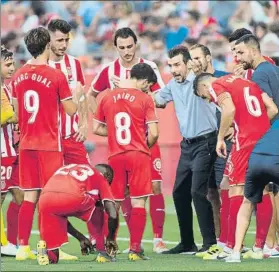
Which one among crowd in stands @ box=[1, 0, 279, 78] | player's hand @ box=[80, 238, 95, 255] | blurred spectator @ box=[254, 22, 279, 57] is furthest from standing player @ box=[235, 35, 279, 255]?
crowd in stands @ box=[1, 0, 279, 78]

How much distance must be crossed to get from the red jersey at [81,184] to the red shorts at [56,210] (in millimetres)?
50

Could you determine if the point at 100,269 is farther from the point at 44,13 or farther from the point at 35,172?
the point at 44,13

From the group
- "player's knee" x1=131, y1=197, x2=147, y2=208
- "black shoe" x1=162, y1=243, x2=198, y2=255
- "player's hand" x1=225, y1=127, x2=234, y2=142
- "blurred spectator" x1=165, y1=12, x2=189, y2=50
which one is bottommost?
"black shoe" x1=162, y1=243, x2=198, y2=255

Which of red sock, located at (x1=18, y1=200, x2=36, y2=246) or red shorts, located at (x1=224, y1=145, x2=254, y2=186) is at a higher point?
red shorts, located at (x1=224, y1=145, x2=254, y2=186)

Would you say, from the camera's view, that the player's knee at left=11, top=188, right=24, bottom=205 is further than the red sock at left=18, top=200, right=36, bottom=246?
Yes

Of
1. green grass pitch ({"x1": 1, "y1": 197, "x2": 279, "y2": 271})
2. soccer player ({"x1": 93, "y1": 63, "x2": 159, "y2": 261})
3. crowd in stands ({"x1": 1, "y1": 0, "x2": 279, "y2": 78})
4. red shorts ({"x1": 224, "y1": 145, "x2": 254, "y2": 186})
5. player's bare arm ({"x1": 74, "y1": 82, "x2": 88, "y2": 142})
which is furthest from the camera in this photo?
crowd in stands ({"x1": 1, "y1": 0, "x2": 279, "y2": 78})

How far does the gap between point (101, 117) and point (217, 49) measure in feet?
28.3

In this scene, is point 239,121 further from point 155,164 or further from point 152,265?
point 155,164

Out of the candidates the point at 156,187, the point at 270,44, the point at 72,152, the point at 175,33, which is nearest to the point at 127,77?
the point at 72,152

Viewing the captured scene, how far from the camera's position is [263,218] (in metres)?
11.8

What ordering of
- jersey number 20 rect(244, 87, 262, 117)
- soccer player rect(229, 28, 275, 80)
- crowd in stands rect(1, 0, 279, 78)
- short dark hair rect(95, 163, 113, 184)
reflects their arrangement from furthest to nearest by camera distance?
1. crowd in stands rect(1, 0, 279, 78)
2. soccer player rect(229, 28, 275, 80)
3. short dark hair rect(95, 163, 113, 184)
4. jersey number 20 rect(244, 87, 262, 117)

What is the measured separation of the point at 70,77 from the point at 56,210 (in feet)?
7.14

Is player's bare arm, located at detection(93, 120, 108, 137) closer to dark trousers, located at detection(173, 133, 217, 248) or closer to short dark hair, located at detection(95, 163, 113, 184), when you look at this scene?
A: short dark hair, located at detection(95, 163, 113, 184)

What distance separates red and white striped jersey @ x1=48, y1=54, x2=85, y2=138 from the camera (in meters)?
13.0
